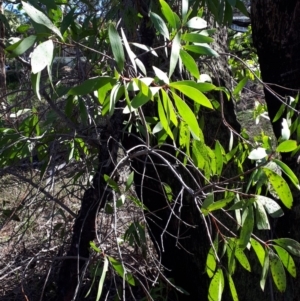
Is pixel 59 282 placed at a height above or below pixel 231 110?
below

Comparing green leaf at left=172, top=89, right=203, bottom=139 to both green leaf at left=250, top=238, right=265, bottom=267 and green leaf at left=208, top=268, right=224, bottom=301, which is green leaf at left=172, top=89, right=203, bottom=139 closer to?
green leaf at left=250, top=238, right=265, bottom=267

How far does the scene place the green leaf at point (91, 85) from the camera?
5.91ft

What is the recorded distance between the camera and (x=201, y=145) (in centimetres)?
253

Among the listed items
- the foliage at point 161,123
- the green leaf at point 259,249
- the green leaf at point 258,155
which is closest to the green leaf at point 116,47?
the foliage at point 161,123

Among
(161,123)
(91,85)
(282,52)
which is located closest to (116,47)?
(91,85)

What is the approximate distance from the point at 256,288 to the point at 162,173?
2.56 ft

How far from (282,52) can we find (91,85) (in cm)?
162

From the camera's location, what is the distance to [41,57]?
1.71m

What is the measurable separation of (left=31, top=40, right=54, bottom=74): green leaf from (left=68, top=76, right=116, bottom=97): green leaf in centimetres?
12

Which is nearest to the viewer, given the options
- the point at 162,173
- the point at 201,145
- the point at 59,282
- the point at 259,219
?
the point at 259,219

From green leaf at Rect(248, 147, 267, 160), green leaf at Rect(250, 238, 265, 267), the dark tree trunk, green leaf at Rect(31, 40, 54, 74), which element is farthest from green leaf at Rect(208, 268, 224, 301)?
the dark tree trunk

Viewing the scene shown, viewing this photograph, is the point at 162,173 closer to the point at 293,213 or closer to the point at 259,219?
the point at 293,213

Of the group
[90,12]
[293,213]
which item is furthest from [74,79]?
[293,213]

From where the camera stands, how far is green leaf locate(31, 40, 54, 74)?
1.69 m
